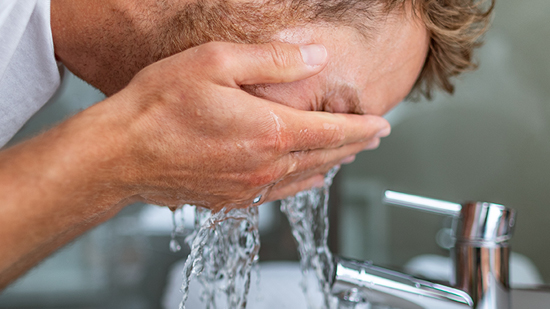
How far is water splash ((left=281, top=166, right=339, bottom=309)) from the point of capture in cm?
77

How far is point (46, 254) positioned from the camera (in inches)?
24.4

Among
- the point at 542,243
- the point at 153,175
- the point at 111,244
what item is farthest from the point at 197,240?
the point at 542,243

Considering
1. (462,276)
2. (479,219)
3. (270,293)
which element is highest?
(479,219)

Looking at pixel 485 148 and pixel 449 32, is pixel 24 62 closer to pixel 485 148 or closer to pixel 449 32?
pixel 449 32

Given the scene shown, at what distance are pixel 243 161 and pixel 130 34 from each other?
0.24 meters

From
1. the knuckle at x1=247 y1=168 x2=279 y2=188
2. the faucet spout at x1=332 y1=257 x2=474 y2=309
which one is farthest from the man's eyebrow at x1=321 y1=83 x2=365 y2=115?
the faucet spout at x1=332 y1=257 x2=474 y2=309

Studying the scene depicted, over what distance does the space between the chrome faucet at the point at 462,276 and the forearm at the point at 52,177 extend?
40cm

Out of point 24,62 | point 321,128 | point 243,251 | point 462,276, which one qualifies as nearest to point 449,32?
point 321,128

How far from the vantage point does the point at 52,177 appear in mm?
429

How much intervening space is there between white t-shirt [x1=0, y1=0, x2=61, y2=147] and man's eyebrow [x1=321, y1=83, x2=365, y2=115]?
385mm

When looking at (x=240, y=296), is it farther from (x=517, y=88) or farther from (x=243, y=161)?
(x=517, y=88)

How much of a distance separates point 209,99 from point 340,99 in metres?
0.23

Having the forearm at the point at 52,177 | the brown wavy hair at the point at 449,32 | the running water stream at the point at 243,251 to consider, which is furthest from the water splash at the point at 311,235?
the forearm at the point at 52,177

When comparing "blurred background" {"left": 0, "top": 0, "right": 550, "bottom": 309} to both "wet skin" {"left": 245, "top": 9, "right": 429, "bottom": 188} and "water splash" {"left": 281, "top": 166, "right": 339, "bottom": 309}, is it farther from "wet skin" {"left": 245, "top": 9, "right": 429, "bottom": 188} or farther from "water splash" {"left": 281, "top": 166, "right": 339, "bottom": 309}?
"wet skin" {"left": 245, "top": 9, "right": 429, "bottom": 188}
